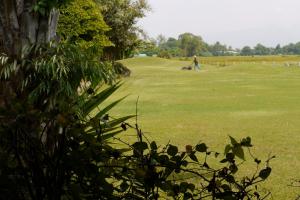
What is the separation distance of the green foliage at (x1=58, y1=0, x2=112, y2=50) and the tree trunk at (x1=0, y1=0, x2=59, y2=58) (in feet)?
67.1

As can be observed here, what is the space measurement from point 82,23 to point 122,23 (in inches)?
673

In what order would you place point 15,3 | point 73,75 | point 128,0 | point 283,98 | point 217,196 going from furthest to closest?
point 128,0 → point 283,98 → point 73,75 → point 15,3 → point 217,196

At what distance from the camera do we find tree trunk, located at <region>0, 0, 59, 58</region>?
13.5ft

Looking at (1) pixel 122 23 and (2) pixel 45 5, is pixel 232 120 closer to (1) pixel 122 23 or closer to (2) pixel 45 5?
(2) pixel 45 5

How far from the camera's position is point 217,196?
6.97 feet

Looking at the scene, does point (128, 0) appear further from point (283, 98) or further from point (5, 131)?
point (5, 131)

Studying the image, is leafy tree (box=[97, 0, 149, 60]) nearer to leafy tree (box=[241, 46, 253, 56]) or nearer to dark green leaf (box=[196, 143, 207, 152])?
dark green leaf (box=[196, 143, 207, 152])

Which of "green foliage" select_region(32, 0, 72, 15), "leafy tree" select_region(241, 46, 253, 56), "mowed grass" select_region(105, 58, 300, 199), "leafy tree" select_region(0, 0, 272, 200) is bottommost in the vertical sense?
"leafy tree" select_region(241, 46, 253, 56)

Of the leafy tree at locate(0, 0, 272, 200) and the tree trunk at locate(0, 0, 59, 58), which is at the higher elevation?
the tree trunk at locate(0, 0, 59, 58)

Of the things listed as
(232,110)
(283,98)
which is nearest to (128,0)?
(283,98)

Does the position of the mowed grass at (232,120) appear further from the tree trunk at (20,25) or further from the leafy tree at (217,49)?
the leafy tree at (217,49)

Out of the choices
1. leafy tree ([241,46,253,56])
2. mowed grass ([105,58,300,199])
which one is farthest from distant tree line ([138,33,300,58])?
mowed grass ([105,58,300,199])

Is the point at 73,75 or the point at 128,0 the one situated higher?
the point at 128,0

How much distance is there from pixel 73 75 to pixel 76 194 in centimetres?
354
